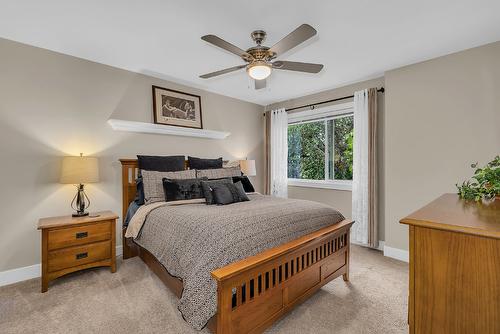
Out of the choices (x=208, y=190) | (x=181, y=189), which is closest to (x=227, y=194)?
(x=208, y=190)

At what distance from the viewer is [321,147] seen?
4.38m

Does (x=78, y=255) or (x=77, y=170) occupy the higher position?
(x=77, y=170)

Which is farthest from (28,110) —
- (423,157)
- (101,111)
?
(423,157)

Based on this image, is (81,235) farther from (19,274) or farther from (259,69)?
(259,69)

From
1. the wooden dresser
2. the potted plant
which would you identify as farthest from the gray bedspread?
the potted plant

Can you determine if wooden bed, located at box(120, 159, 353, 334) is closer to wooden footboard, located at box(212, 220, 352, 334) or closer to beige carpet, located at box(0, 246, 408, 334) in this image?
wooden footboard, located at box(212, 220, 352, 334)

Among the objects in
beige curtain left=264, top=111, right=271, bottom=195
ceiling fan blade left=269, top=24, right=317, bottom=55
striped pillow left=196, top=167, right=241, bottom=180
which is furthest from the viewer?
beige curtain left=264, top=111, right=271, bottom=195

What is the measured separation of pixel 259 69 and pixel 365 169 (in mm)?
2301

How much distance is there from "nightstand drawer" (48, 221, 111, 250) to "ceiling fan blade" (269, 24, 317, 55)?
247cm

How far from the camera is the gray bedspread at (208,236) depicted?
152 cm

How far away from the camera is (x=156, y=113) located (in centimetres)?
352

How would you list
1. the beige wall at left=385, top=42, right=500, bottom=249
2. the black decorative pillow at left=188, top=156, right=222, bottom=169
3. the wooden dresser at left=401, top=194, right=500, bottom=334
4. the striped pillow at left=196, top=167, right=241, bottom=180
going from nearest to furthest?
the wooden dresser at left=401, top=194, right=500, bottom=334, the beige wall at left=385, top=42, right=500, bottom=249, the striped pillow at left=196, top=167, right=241, bottom=180, the black decorative pillow at left=188, top=156, right=222, bottom=169

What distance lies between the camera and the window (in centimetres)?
402

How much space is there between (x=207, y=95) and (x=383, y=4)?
2.86 meters
